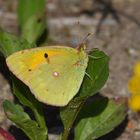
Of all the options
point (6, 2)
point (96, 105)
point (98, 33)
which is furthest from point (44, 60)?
point (6, 2)

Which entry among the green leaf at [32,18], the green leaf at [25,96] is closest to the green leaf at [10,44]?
the green leaf at [25,96]

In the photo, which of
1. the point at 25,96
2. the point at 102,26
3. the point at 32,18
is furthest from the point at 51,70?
the point at 102,26

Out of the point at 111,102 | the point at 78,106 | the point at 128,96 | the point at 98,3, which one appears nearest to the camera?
the point at 78,106

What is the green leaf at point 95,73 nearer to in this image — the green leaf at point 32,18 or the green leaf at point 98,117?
the green leaf at point 98,117

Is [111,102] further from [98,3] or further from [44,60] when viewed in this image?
[98,3]

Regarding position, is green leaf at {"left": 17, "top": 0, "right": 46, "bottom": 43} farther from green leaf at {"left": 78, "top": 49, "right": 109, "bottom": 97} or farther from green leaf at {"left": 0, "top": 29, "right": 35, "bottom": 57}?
green leaf at {"left": 78, "top": 49, "right": 109, "bottom": 97}

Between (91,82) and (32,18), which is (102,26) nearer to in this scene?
(32,18)
